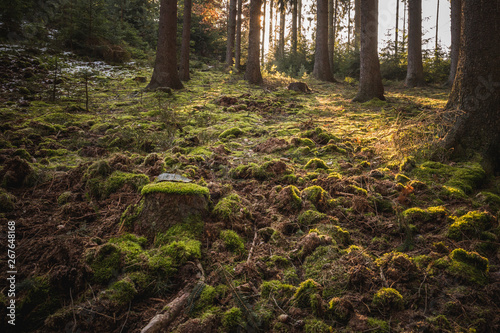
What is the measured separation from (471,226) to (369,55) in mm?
8423

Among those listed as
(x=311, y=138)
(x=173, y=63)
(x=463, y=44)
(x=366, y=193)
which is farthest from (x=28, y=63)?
(x=463, y=44)

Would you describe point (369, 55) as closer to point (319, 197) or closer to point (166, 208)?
point (319, 197)

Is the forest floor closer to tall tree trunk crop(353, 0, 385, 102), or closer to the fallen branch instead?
the fallen branch

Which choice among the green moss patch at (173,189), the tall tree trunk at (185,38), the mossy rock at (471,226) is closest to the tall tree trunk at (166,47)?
the tall tree trunk at (185,38)

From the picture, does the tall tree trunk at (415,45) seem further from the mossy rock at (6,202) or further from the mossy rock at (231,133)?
the mossy rock at (6,202)

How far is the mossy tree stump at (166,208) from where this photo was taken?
268cm

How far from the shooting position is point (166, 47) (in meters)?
10.1

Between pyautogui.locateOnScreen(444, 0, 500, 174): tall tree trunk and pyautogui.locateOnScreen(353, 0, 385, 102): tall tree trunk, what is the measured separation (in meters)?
5.60

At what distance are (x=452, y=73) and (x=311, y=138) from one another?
11.7m

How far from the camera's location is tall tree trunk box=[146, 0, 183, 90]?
10.0m

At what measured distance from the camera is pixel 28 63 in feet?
32.8

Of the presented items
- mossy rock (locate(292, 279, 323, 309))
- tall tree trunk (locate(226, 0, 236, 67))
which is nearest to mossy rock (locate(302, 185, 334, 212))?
mossy rock (locate(292, 279, 323, 309))

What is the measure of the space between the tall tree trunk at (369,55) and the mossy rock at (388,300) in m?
8.88

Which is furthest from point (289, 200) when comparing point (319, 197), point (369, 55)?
point (369, 55)
